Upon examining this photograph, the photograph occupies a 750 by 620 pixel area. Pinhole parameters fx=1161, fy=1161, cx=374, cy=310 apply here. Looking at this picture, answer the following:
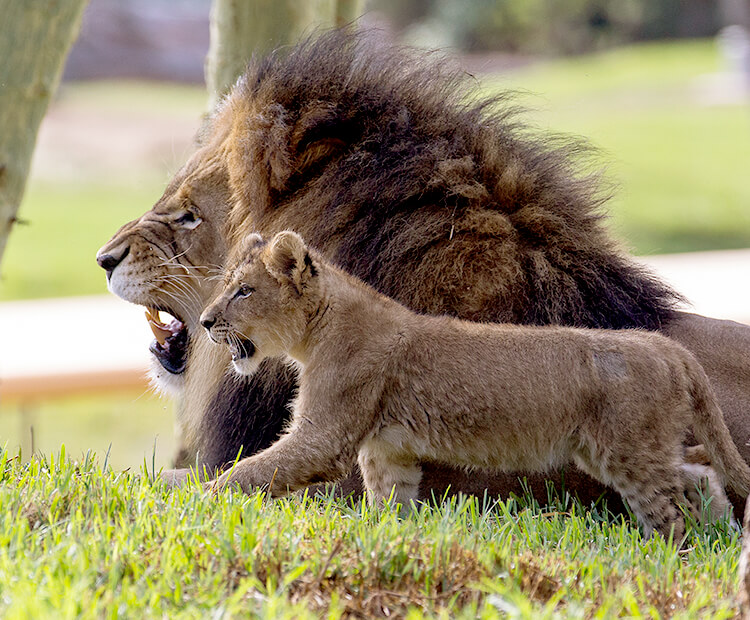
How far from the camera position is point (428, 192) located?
3.53 m

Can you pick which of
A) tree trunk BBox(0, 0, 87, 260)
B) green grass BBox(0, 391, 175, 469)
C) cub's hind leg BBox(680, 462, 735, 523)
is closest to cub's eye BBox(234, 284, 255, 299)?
cub's hind leg BBox(680, 462, 735, 523)

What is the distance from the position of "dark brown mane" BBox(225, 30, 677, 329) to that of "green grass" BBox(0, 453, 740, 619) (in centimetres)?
75

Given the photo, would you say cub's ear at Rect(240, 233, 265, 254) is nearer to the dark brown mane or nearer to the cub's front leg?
the dark brown mane

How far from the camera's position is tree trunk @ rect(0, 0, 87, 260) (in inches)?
180

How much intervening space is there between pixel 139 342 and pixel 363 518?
747 centimetres

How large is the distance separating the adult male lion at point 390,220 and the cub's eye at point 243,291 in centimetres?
35

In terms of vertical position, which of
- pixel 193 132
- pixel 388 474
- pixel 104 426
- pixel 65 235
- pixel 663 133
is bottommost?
pixel 65 235

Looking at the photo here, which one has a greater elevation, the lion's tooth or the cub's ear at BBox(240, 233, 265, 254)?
the cub's ear at BBox(240, 233, 265, 254)

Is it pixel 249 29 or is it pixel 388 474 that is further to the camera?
pixel 249 29

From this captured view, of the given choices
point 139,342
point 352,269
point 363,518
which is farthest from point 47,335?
point 363,518

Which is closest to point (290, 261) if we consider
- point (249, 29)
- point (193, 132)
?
point (249, 29)

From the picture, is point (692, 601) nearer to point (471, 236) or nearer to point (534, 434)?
point (534, 434)

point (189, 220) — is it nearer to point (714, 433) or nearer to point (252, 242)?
point (252, 242)

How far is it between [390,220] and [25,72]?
1979 mm
